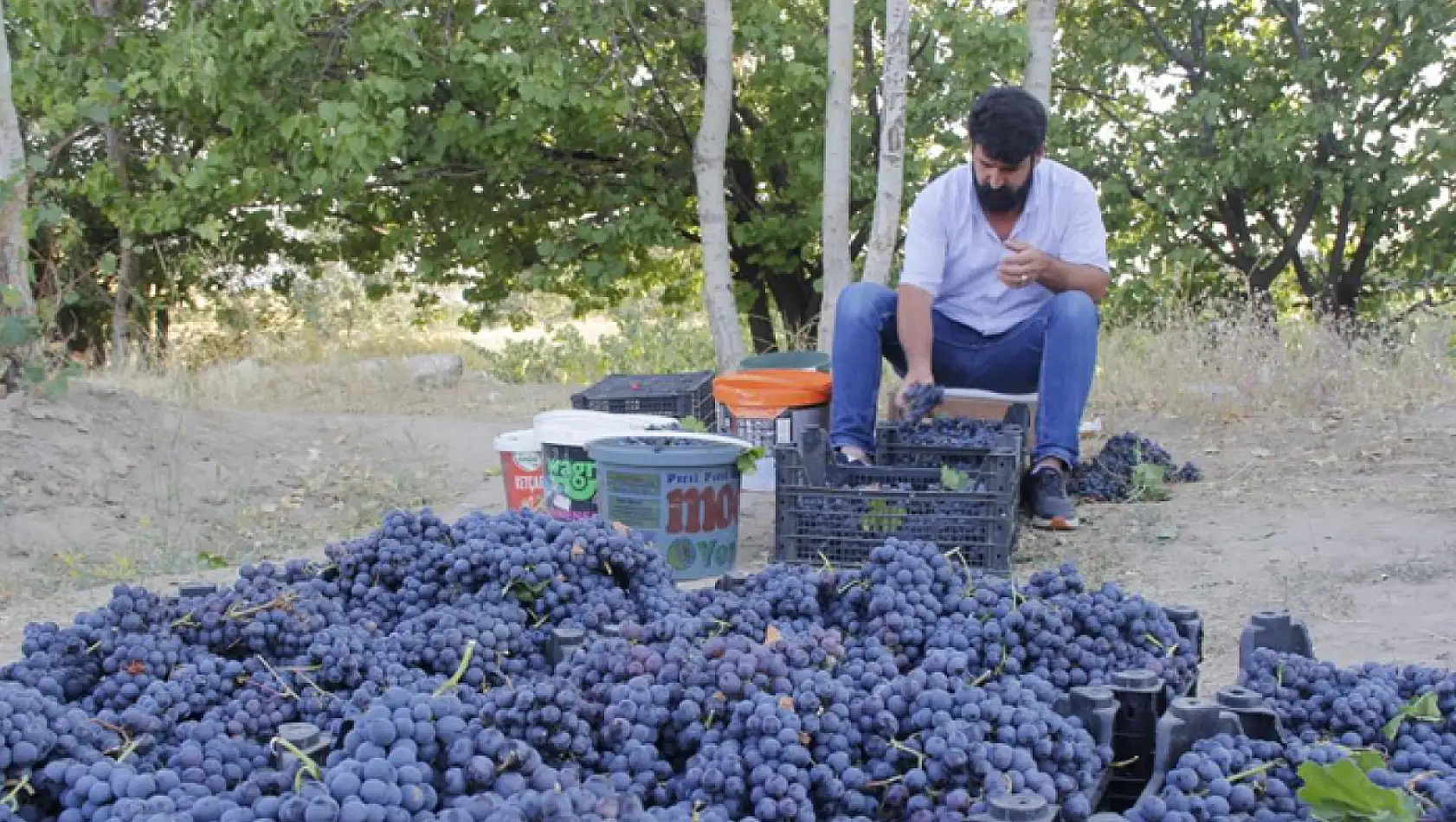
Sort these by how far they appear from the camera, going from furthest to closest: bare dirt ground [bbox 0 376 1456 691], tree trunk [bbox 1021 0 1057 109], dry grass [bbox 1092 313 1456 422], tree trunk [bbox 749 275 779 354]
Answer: tree trunk [bbox 749 275 779 354] < tree trunk [bbox 1021 0 1057 109] < dry grass [bbox 1092 313 1456 422] < bare dirt ground [bbox 0 376 1456 691]

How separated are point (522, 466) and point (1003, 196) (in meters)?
2.04

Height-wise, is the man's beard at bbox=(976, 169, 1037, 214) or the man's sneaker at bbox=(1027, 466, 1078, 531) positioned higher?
the man's beard at bbox=(976, 169, 1037, 214)

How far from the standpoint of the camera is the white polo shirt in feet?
16.6

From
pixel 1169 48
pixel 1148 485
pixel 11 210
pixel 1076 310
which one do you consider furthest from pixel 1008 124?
pixel 1169 48

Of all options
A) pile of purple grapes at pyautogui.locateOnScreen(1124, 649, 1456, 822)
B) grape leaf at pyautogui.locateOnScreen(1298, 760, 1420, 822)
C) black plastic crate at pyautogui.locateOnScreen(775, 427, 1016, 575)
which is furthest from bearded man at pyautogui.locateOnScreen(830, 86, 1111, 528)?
grape leaf at pyautogui.locateOnScreen(1298, 760, 1420, 822)

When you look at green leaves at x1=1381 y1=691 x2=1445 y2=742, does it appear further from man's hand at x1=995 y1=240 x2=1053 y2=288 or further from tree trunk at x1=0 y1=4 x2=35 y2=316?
tree trunk at x1=0 y1=4 x2=35 y2=316

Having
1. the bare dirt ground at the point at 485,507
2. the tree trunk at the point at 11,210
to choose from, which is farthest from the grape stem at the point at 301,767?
the tree trunk at the point at 11,210

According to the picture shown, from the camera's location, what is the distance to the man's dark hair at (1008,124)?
4.75 meters

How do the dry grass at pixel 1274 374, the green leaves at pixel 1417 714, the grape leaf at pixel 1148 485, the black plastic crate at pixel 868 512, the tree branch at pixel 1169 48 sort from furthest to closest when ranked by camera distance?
1. the tree branch at pixel 1169 48
2. the dry grass at pixel 1274 374
3. the grape leaf at pixel 1148 485
4. the black plastic crate at pixel 868 512
5. the green leaves at pixel 1417 714

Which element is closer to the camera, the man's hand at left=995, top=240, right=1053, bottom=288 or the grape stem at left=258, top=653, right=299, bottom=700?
the grape stem at left=258, top=653, right=299, bottom=700

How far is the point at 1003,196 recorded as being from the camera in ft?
16.6

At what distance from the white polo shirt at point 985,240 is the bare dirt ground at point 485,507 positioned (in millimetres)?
905

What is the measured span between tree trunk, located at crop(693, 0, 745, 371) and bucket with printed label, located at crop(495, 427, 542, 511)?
161 inches

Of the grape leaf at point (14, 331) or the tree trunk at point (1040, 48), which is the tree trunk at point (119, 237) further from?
the tree trunk at point (1040, 48)
